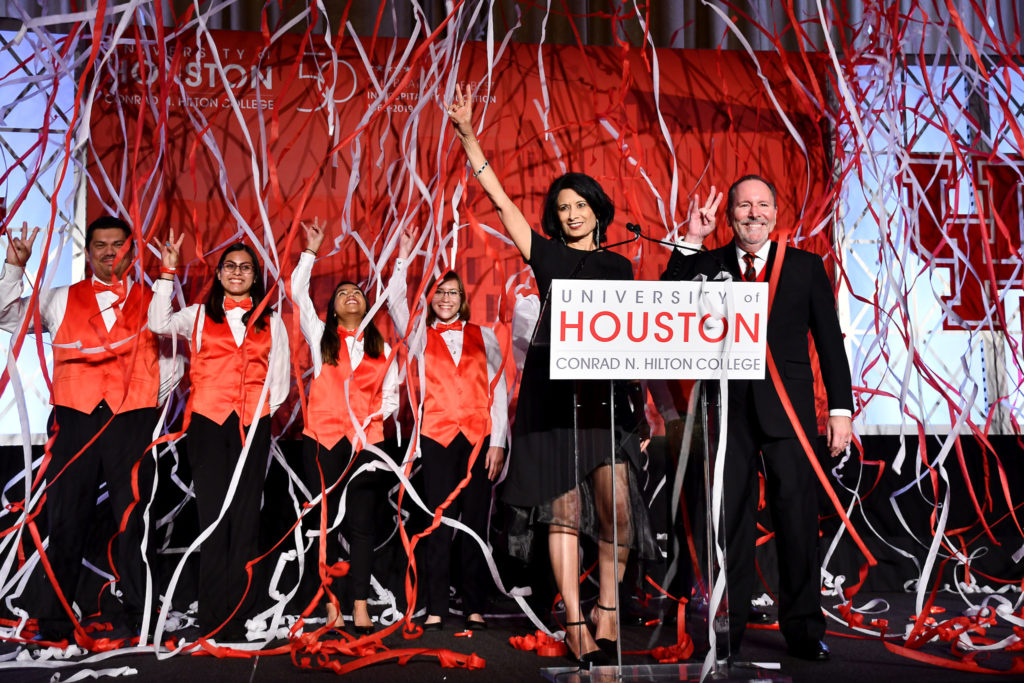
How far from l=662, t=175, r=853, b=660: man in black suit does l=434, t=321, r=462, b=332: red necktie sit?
1055 mm

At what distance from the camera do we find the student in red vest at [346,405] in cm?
297

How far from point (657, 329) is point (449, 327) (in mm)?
1540

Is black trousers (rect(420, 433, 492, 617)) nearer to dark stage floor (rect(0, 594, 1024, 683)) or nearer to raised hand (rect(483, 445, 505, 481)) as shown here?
raised hand (rect(483, 445, 505, 481))

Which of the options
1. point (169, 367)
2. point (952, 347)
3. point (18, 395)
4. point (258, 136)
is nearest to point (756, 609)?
point (952, 347)

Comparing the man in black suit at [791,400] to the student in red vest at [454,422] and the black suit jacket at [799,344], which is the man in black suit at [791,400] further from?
the student in red vest at [454,422]

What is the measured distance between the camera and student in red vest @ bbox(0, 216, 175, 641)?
2.78 metres

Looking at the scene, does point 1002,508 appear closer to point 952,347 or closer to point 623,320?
point 952,347

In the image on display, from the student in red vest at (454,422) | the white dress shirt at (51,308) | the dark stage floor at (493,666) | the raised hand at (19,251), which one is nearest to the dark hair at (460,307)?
the student in red vest at (454,422)

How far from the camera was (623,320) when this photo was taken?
1712 mm

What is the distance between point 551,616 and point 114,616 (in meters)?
1.64

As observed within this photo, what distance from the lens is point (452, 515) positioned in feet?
9.92

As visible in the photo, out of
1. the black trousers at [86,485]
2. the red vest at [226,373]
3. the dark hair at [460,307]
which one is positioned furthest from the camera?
the dark hair at [460,307]

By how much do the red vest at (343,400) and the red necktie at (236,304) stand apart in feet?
1.09

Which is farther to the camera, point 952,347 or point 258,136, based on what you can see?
point 952,347
